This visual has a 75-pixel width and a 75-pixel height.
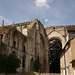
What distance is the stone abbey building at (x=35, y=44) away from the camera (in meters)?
11.7

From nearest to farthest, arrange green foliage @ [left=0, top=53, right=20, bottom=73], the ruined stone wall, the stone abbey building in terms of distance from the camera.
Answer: the stone abbey building < green foliage @ [left=0, top=53, right=20, bottom=73] < the ruined stone wall

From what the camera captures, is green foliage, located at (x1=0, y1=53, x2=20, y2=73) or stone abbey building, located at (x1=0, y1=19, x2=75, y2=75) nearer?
stone abbey building, located at (x1=0, y1=19, x2=75, y2=75)

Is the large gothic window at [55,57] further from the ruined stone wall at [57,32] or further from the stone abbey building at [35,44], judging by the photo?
the ruined stone wall at [57,32]

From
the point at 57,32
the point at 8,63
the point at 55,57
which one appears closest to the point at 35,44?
the point at 57,32

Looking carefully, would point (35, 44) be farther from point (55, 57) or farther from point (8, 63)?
point (55, 57)

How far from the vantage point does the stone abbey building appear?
11695 mm

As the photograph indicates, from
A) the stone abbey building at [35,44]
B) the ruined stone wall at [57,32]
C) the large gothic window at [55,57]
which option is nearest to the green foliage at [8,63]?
the stone abbey building at [35,44]

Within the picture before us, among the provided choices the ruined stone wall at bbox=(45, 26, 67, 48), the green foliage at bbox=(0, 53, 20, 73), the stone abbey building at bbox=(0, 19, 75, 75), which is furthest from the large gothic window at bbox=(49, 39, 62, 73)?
the green foliage at bbox=(0, 53, 20, 73)

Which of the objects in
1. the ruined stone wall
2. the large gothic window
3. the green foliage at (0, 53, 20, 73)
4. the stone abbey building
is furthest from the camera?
the large gothic window

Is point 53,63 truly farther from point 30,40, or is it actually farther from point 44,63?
point 30,40

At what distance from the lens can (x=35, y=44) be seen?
77.6 feet

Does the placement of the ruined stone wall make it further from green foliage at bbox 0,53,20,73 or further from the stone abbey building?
green foliage at bbox 0,53,20,73

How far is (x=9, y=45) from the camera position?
15836 mm

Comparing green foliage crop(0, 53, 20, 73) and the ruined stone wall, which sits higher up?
the ruined stone wall
